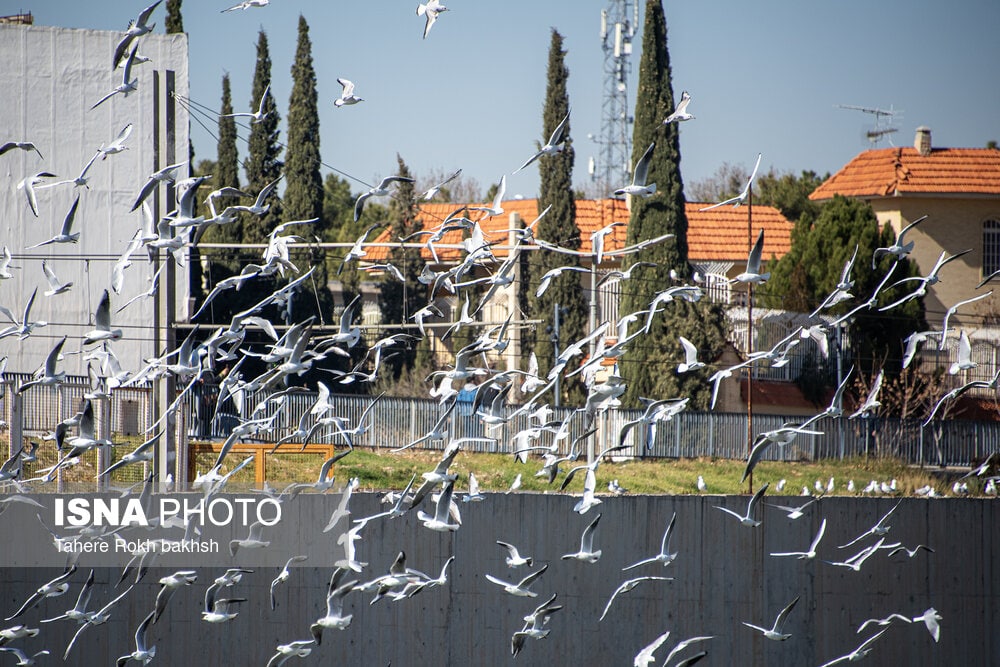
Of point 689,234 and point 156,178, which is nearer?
point 156,178

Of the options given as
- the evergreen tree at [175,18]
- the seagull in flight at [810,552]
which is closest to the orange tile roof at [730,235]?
the evergreen tree at [175,18]

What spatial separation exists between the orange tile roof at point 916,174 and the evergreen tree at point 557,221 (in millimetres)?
10784

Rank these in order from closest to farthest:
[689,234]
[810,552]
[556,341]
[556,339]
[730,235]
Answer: [810,552]
[556,341]
[556,339]
[689,234]
[730,235]

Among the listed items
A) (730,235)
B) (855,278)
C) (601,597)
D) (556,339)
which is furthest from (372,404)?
(730,235)

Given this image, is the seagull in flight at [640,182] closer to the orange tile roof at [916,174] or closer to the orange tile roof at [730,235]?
the orange tile roof at [730,235]

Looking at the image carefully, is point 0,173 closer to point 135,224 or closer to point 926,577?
point 135,224

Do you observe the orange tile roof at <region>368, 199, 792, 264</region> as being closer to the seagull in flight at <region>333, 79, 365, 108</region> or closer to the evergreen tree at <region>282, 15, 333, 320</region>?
the evergreen tree at <region>282, 15, 333, 320</region>

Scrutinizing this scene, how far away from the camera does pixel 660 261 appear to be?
82.2 feet

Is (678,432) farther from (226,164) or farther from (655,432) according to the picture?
(226,164)

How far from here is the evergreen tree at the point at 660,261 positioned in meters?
24.8

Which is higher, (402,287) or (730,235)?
(730,235)

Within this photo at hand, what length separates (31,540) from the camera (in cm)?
1293

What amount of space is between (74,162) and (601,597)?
16.6 m

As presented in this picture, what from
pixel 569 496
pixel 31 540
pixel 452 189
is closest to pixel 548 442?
pixel 569 496
